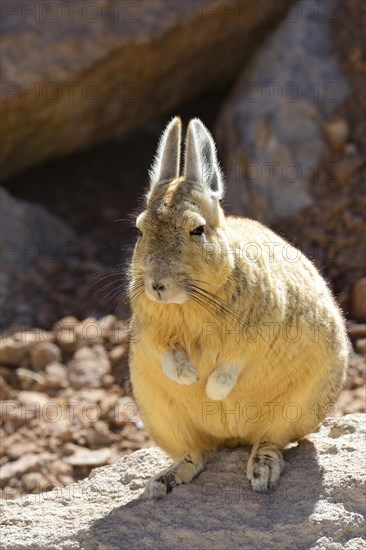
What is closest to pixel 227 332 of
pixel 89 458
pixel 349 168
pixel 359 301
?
pixel 89 458

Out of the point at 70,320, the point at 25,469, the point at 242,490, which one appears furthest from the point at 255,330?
the point at 70,320

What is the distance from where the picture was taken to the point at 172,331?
6.10m

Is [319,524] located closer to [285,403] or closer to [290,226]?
[285,403]

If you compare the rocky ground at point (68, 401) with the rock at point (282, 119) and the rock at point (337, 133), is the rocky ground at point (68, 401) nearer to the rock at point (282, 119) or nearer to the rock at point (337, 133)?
the rock at point (282, 119)

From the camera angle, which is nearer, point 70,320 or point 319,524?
point 319,524

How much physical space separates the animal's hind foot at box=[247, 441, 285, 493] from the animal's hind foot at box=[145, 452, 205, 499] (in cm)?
35

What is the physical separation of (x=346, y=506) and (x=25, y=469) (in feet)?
9.41

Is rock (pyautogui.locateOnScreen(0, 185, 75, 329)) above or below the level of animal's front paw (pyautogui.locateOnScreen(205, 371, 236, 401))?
above

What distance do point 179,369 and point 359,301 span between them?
344 cm

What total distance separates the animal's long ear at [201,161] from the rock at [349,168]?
390 centimetres

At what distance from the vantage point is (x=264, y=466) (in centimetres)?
620

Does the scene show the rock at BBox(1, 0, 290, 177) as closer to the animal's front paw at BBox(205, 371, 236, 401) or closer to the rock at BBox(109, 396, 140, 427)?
→ the rock at BBox(109, 396, 140, 427)

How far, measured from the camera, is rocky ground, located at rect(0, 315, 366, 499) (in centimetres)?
783

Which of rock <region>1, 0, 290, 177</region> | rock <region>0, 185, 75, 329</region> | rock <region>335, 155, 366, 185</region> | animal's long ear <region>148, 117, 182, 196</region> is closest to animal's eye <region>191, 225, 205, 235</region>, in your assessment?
animal's long ear <region>148, 117, 182, 196</region>
